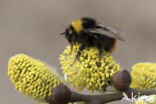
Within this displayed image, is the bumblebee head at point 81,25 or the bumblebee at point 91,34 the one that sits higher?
the bumblebee head at point 81,25

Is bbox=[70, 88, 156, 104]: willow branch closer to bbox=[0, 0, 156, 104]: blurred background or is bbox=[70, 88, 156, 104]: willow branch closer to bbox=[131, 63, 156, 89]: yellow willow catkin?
bbox=[131, 63, 156, 89]: yellow willow catkin

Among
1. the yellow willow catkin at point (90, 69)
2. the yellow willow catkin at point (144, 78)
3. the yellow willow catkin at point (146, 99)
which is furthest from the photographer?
the yellow willow catkin at point (144, 78)

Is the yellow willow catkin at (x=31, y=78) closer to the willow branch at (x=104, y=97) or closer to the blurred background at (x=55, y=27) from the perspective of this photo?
the willow branch at (x=104, y=97)

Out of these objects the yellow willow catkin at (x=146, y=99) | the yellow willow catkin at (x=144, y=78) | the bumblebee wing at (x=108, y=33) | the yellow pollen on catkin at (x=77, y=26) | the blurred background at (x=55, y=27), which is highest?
the blurred background at (x=55, y=27)

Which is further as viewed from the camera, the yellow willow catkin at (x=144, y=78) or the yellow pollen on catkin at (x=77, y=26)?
the yellow willow catkin at (x=144, y=78)

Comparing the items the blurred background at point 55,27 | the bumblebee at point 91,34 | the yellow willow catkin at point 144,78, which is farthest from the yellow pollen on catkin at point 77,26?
the blurred background at point 55,27

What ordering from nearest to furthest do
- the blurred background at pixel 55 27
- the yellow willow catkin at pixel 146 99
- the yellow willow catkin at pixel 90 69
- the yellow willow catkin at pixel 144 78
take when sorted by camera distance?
the yellow willow catkin at pixel 146 99 → the yellow willow catkin at pixel 90 69 → the yellow willow catkin at pixel 144 78 → the blurred background at pixel 55 27
